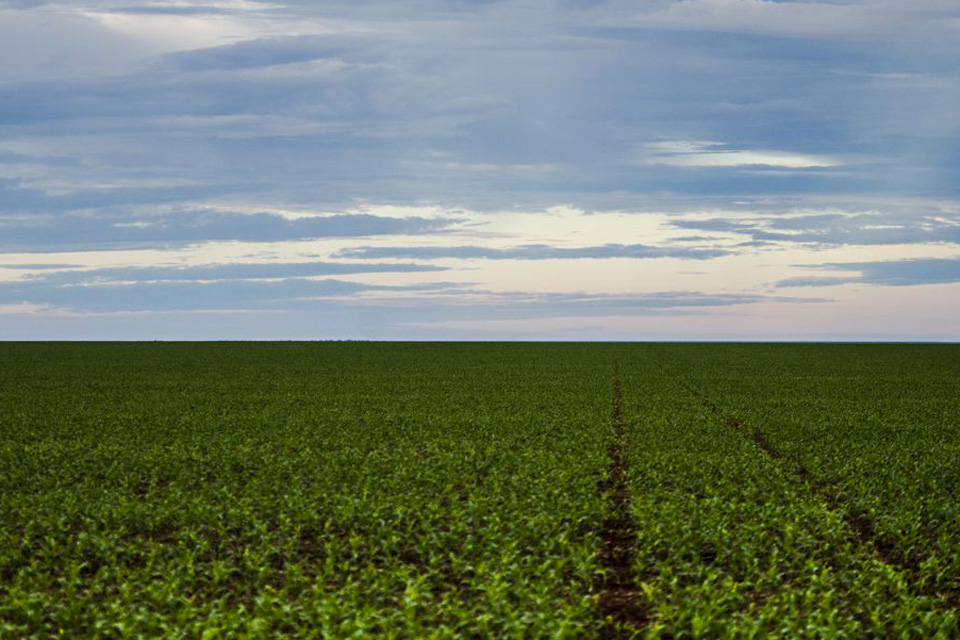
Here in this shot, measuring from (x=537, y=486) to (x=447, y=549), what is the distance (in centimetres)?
434

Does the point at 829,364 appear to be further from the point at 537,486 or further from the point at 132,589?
the point at 132,589

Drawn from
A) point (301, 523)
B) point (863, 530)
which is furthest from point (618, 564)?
point (301, 523)

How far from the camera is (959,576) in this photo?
13.3 meters

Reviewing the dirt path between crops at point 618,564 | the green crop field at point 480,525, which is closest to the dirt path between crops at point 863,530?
the green crop field at point 480,525

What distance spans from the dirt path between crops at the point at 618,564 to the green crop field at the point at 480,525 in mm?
46

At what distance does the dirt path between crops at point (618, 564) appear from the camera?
36.7ft

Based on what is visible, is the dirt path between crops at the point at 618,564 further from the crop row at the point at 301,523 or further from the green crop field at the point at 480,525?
the crop row at the point at 301,523

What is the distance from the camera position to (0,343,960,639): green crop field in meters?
10.9

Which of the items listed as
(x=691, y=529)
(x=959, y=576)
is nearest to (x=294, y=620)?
(x=691, y=529)

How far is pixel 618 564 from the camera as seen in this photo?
1361 centimetres

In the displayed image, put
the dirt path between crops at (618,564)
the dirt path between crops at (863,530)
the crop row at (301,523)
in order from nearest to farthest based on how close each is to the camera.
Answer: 1. the crop row at (301,523)
2. the dirt path between crops at (618,564)
3. the dirt path between crops at (863,530)

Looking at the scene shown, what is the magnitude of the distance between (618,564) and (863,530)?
5018 mm

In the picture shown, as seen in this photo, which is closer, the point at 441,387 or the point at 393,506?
the point at 393,506

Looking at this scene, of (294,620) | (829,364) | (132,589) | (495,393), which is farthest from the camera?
(829,364)
